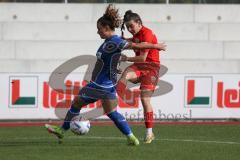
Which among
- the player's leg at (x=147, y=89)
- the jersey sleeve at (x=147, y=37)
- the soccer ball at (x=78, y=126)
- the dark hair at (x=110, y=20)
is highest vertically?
the dark hair at (x=110, y=20)

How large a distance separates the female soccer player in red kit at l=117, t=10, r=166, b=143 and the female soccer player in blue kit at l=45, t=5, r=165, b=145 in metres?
0.68

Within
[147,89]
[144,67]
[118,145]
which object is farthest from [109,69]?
[144,67]

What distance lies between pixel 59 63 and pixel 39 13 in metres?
2.50

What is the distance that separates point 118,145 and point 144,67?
1812mm

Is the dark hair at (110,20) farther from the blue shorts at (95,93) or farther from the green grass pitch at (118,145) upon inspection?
the green grass pitch at (118,145)

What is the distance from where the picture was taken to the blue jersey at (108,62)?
1133cm

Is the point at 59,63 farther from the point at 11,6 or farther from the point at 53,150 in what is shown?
the point at 53,150

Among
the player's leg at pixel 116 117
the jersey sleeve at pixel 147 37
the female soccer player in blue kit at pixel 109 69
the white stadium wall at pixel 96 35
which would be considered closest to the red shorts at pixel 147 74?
the jersey sleeve at pixel 147 37

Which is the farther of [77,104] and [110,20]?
[77,104]

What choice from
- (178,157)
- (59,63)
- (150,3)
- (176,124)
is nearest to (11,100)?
(59,63)

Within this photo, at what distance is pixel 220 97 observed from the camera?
59.5 feet

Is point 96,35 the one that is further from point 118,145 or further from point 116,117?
point 116,117

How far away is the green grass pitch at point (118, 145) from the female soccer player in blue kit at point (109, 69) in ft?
1.50

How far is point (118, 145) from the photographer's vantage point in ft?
38.2
